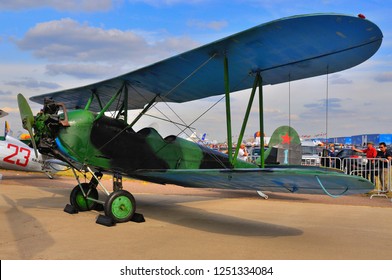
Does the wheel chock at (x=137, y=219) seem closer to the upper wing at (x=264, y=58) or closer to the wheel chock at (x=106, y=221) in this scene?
the wheel chock at (x=106, y=221)

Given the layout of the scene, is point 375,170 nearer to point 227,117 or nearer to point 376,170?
point 376,170

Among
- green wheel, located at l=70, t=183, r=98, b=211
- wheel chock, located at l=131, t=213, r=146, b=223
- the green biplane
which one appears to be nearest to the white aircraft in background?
green wheel, located at l=70, t=183, r=98, b=211

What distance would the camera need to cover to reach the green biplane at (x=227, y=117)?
4785 millimetres

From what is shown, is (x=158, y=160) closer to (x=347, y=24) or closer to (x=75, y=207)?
(x=75, y=207)

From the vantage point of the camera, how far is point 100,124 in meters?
6.28

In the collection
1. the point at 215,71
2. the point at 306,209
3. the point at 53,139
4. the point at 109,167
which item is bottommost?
the point at 306,209

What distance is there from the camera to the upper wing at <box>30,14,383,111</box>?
16.0 feet

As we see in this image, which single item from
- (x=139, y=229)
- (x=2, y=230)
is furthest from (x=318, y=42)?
(x=2, y=230)

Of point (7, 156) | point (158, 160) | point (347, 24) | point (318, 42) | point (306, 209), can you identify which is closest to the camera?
point (347, 24)

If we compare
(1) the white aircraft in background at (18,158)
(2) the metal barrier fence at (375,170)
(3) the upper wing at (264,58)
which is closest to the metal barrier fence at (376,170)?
(2) the metal barrier fence at (375,170)

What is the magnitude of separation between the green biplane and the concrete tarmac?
2.22 feet

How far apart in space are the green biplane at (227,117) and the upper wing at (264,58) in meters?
0.01

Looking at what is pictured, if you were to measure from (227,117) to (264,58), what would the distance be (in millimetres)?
1171

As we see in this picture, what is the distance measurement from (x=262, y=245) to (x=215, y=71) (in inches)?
133
